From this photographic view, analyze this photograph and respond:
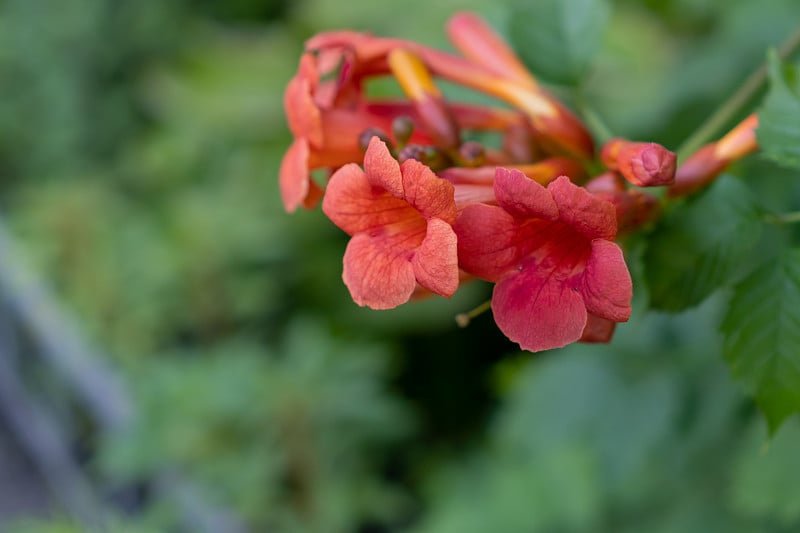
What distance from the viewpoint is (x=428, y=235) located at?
91 cm

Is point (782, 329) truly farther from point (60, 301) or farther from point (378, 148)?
point (60, 301)

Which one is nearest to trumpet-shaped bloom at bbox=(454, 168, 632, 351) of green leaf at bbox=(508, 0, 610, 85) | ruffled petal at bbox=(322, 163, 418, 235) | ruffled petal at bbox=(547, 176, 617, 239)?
ruffled petal at bbox=(547, 176, 617, 239)

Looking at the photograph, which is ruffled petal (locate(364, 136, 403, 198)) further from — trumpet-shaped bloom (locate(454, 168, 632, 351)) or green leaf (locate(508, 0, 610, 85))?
green leaf (locate(508, 0, 610, 85))

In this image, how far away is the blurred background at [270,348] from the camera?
2.20 m

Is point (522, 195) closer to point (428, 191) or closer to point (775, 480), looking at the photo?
point (428, 191)

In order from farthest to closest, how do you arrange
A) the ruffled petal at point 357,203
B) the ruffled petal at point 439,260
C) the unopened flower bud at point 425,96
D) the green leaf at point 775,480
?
1. the green leaf at point 775,480
2. the unopened flower bud at point 425,96
3. the ruffled petal at point 357,203
4. the ruffled petal at point 439,260

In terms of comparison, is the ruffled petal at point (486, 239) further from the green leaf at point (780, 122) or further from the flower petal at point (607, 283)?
the green leaf at point (780, 122)

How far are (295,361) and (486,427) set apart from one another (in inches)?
42.7

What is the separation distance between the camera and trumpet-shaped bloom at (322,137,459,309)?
2.91 ft

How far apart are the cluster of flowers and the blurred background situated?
608mm

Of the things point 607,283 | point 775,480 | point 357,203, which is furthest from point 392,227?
point 775,480

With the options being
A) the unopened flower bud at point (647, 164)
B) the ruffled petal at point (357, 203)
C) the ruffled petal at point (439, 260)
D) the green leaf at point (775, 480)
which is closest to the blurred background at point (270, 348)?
the green leaf at point (775, 480)

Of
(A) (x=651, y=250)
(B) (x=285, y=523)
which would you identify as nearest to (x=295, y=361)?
(B) (x=285, y=523)

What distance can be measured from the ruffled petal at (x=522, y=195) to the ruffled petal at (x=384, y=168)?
11 cm
